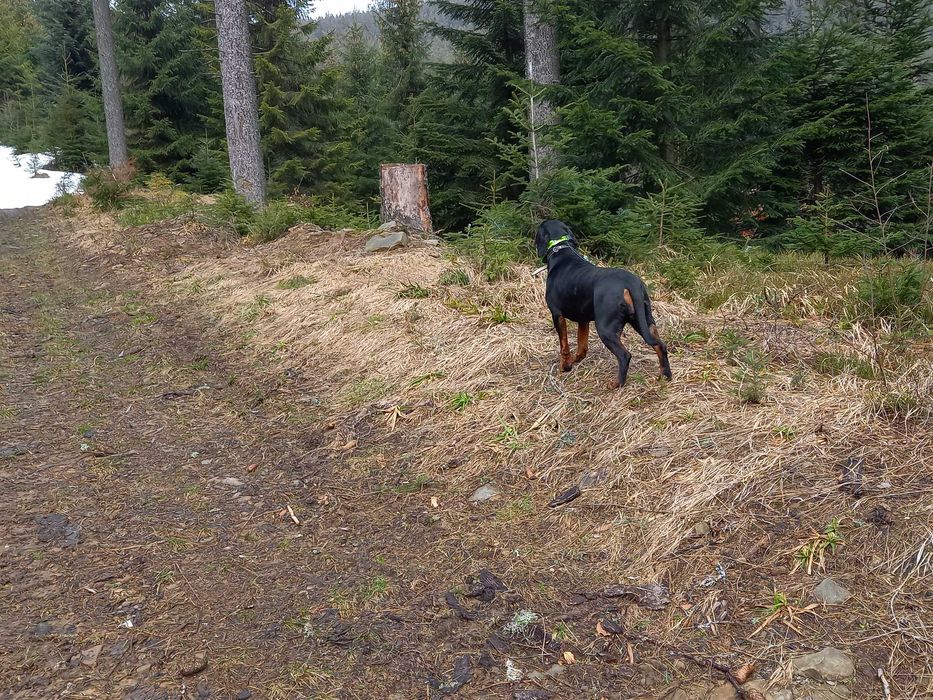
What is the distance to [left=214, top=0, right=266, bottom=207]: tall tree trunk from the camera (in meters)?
11.3

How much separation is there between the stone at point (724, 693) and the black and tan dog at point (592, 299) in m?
1.99

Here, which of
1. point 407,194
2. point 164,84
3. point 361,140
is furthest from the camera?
point 164,84

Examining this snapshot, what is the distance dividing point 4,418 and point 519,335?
13.2ft

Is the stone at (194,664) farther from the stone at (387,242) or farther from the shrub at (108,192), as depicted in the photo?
the shrub at (108,192)

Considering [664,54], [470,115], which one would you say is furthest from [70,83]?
[664,54]

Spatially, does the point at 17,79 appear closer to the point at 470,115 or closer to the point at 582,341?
the point at 470,115

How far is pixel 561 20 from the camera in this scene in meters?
11.0

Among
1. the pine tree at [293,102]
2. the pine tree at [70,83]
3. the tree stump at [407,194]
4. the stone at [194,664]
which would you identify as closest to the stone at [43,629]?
the stone at [194,664]

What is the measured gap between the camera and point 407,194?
906 centimetres

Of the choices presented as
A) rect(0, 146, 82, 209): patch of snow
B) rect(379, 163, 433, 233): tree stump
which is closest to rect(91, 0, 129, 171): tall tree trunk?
rect(0, 146, 82, 209): patch of snow

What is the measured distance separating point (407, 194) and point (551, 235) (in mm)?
4942

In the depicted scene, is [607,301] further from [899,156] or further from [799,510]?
[899,156]

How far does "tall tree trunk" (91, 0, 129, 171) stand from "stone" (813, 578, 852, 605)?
20242 mm

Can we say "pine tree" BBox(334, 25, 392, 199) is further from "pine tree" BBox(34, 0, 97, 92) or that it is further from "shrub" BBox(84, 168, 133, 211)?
"pine tree" BBox(34, 0, 97, 92)
